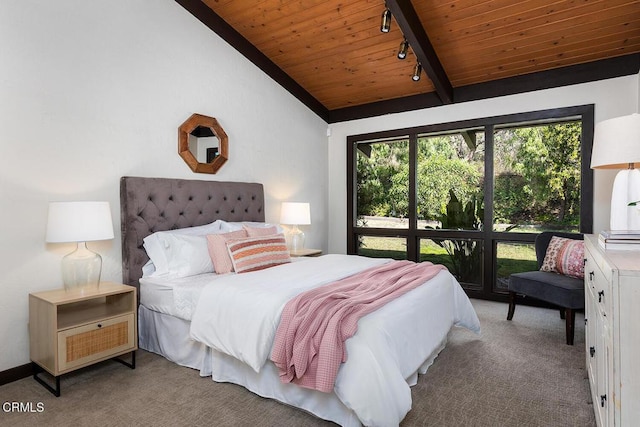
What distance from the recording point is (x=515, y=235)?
174 inches

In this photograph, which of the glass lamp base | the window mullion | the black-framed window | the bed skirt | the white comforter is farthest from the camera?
the window mullion

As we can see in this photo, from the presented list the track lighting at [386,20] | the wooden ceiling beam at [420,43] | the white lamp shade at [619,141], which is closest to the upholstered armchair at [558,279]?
the white lamp shade at [619,141]

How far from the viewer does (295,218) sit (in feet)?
15.2

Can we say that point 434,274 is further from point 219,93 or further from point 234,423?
point 219,93

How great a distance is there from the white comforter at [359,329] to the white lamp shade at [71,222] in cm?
88

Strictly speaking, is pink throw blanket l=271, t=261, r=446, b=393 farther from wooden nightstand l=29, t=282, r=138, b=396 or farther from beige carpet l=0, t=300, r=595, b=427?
wooden nightstand l=29, t=282, r=138, b=396

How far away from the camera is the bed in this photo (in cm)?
186

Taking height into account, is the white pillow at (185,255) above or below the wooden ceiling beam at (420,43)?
below

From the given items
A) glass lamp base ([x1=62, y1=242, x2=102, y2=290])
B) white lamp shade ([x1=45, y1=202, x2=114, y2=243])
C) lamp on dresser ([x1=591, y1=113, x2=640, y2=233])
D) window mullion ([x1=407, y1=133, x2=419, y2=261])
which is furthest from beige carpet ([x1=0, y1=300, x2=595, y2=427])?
window mullion ([x1=407, y1=133, x2=419, y2=261])

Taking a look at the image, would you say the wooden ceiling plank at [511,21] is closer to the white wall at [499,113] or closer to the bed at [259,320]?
the white wall at [499,113]

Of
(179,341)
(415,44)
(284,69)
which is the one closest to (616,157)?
(415,44)

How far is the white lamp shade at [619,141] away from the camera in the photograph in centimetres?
209

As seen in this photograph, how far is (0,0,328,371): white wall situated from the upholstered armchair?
3114 millimetres

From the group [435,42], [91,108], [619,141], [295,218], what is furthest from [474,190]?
[91,108]
